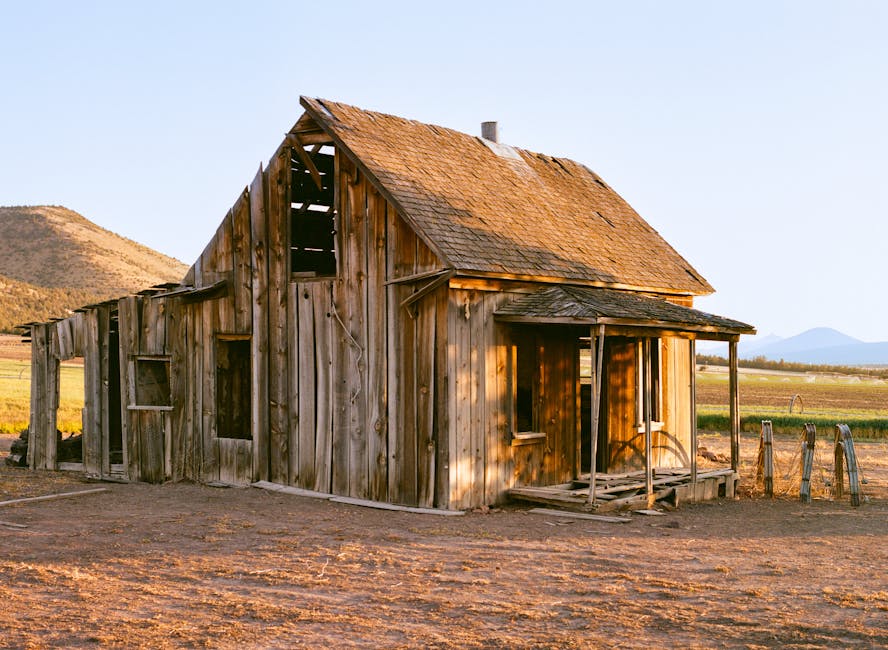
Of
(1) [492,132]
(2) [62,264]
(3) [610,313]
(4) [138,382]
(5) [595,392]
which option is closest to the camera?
(5) [595,392]

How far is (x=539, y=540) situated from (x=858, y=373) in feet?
243

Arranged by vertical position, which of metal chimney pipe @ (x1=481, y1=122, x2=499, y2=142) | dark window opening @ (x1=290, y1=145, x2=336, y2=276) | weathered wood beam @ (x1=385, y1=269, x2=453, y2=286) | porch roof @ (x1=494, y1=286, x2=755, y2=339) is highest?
metal chimney pipe @ (x1=481, y1=122, x2=499, y2=142)

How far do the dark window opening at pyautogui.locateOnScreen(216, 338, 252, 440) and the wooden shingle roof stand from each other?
4011mm

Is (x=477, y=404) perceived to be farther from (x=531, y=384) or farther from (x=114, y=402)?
(x=114, y=402)

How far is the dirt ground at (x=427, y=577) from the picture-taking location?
7926 mm

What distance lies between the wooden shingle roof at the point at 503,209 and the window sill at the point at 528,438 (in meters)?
2.29

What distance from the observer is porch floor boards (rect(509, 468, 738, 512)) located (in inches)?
581

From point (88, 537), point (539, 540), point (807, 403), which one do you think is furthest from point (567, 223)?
point (807, 403)

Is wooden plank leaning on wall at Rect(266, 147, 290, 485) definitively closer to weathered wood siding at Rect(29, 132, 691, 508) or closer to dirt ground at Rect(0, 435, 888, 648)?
weathered wood siding at Rect(29, 132, 691, 508)

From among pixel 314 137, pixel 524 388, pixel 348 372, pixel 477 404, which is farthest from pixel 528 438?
pixel 314 137

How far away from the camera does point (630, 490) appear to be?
16.1 meters

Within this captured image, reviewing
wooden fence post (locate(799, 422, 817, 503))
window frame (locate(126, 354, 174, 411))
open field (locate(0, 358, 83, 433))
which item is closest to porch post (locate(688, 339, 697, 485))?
wooden fence post (locate(799, 422, 817, 503))

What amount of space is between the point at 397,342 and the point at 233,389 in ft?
14.1

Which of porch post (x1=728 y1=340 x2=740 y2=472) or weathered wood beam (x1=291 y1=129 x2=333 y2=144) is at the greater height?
weathered wood beam (x1=291 y1=129 x2=333 y2=144)
